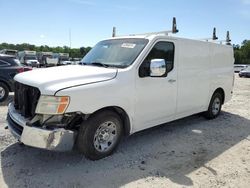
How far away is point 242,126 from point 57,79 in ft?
16.4

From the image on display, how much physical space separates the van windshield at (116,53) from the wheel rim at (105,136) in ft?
3.49

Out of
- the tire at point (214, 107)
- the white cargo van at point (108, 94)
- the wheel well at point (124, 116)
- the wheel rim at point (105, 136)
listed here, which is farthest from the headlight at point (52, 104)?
the tire at point (214, 107)

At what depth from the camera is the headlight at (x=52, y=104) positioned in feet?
12.1

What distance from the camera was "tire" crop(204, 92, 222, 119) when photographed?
7.14m

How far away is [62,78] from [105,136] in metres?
1.17

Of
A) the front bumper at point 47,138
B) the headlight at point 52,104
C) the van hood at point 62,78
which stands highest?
the van hood at point 62,78

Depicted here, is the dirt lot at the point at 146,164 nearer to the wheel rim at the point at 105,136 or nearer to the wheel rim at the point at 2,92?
the wheel rim at the point at 105,136

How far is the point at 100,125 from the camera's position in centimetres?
420

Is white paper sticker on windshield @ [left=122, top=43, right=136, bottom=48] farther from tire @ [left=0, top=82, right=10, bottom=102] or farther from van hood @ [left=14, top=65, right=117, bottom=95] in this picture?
tire @ [left=0, top=82, right=10, bottom=102]

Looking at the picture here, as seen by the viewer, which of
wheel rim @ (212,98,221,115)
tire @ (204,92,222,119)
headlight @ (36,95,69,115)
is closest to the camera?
headlight @ (36,95,69,115)

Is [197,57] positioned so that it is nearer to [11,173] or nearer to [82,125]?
[82,125]

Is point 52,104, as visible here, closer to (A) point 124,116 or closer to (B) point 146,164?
(A) point 124,116

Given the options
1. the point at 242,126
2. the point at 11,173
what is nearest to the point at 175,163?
the point at 11,173

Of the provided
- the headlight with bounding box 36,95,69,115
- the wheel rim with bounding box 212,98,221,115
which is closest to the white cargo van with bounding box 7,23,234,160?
the headlight with bounding box 36,95,69,115
